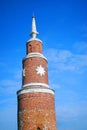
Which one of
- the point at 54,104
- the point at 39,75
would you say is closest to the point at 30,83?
the point at 39,75

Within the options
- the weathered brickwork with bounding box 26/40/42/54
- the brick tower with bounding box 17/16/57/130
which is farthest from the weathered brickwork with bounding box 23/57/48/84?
the weathered brickwork with bounding box 26/40/42/54

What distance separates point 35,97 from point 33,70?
2.67 m

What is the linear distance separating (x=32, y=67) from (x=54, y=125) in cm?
549

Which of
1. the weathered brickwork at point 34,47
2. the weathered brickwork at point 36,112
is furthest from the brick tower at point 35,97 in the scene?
the weathered brickwork at point 34,47

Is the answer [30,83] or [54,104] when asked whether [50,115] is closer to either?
[54,104]

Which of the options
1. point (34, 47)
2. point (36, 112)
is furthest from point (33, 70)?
point (36, 112)

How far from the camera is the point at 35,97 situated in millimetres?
20672

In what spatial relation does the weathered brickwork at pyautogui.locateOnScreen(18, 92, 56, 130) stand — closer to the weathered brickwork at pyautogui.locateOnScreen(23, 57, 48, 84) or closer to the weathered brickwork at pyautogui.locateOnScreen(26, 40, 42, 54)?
the weathered brickwork at pyautogui.locateOnScreen(23, 57, 48, 84)

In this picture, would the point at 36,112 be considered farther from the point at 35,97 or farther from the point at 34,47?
the point at 34,47

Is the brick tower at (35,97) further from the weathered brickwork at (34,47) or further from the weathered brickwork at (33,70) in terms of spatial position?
the weathered brickwork at (34,47)

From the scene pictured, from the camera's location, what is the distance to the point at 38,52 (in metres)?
23.3

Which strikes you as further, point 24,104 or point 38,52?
point 38,52

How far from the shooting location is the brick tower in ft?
66.2

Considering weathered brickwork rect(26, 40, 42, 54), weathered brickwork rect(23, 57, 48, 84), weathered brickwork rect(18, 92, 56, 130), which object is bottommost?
weathered brickwork rect(18, 92, 56, 130)
